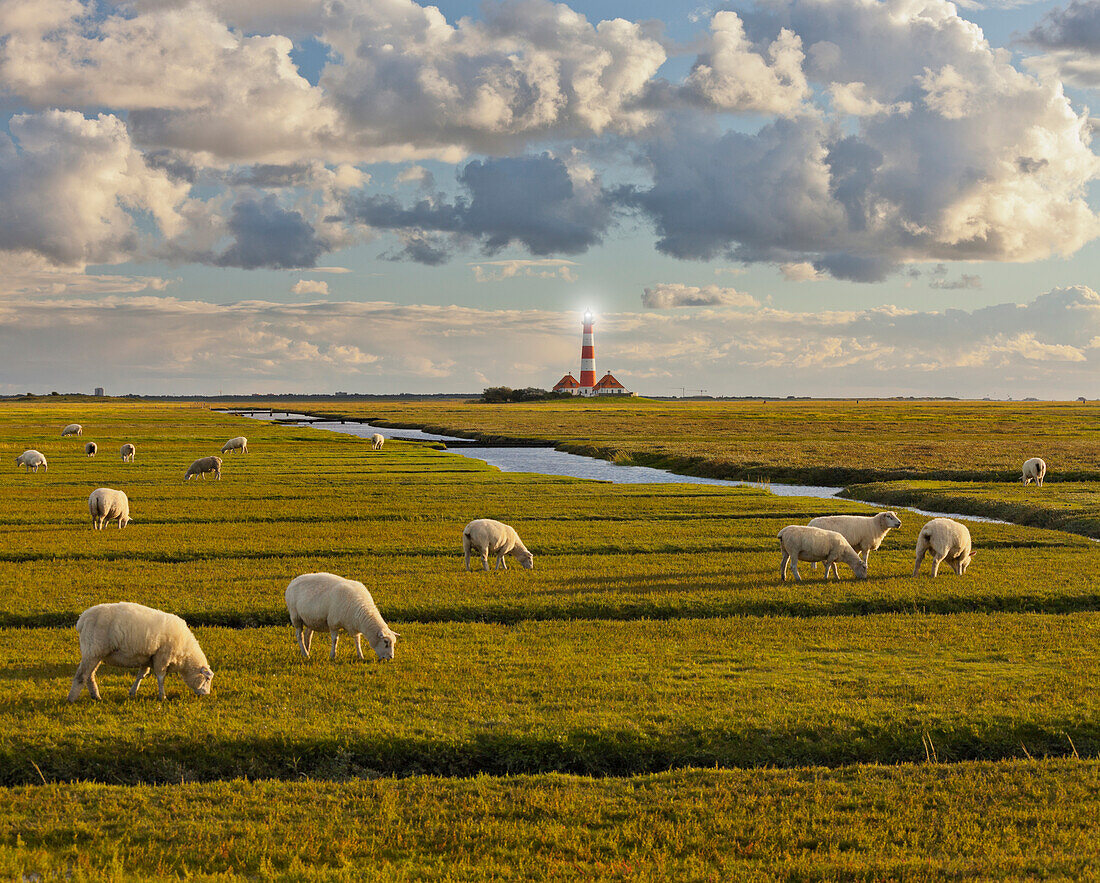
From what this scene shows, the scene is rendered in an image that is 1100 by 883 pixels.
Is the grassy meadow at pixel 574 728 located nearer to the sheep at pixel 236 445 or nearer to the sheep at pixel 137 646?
the sheep at pixel 137 646

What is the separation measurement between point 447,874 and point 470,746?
3356 mm

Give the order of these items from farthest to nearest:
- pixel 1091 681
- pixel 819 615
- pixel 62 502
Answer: pixel 62 502
pixel 819 615
pixel 1091 681

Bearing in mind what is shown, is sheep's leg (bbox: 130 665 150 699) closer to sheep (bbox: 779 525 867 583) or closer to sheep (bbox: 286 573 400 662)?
sheep (bbox: 286 573 400 662)

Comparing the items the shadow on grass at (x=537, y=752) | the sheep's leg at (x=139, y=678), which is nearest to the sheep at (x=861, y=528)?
the shadow on grass at (x=537, y=752)

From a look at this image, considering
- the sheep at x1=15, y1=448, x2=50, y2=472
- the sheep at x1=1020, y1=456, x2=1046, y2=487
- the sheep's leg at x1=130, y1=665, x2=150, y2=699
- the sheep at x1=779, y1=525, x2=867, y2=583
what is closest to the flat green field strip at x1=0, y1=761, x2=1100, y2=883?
the sheep's leg at x1=130, y1=665, x2=150, y2=699

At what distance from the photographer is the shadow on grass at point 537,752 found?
11.9m

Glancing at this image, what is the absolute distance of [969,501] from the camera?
42.7 m

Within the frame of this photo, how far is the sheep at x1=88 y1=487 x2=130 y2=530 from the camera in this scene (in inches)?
1226

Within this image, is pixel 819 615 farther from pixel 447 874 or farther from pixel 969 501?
pixel 969 501

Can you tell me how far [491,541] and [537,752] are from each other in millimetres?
11902

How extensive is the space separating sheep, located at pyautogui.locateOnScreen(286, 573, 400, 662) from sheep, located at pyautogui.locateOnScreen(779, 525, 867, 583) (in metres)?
12.0

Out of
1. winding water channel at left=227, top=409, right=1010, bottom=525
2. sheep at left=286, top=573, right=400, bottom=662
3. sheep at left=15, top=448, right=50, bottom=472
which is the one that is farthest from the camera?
sheep at left=15, top=448, right=50, bottom=472

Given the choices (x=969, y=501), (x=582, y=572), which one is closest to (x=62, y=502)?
(x=582, y=572)

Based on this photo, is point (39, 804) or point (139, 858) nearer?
point (139, 858)
